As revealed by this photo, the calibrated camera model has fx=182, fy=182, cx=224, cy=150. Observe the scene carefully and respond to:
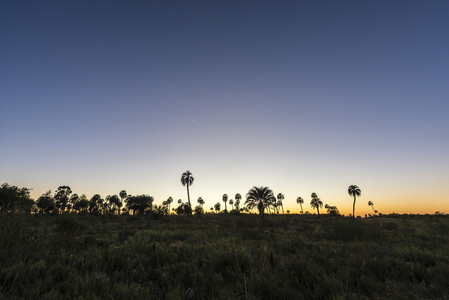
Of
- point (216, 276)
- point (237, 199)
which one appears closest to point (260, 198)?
point (216, 276)

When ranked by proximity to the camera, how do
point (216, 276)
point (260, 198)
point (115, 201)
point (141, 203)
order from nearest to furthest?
point (216, 276) → point (260, 198) → point (141, 203) → point (115, 201)

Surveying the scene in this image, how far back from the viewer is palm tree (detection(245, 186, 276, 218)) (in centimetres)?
3650

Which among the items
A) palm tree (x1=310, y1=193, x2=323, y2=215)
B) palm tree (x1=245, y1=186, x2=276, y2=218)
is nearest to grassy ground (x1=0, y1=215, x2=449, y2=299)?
palm tree (x1=245, y1=186, x2=276, y2=218)

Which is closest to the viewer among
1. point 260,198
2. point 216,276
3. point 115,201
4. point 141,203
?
point 216,276

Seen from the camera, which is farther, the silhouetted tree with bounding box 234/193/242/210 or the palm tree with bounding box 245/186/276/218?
the silhouetted tree with bounding box 234/193/242/210

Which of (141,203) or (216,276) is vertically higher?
(216,276)

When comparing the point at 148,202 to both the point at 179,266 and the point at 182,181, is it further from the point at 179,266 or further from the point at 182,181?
the point at 179,266

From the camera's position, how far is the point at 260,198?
37.2 meters

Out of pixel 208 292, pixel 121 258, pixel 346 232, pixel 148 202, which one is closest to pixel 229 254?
pixel 208 292

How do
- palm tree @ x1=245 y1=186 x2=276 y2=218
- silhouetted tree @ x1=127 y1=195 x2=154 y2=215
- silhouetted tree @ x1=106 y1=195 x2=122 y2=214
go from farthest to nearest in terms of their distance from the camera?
silhouetted tree @ x1=106 y1=195 x2=122 y2=214
silhouetted tree @ x1=127 y1=195 x2=154 y2=215
palm tree @ x1=245 y1=186 x2=276 y2=218

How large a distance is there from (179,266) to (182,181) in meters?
66.5

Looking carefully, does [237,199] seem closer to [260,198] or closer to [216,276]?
[260,198]

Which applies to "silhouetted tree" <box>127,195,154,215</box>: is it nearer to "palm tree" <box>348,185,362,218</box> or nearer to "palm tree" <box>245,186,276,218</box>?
"palm tree" <box>245,186,276,218</box>

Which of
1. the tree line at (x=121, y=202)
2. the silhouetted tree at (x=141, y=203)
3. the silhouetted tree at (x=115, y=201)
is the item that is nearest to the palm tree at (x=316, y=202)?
the tree line at (x=121, y=202)
